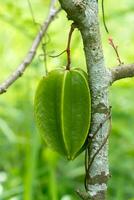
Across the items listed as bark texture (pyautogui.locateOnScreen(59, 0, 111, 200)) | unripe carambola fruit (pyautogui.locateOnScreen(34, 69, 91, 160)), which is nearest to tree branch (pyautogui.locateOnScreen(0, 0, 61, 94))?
unripe carambola fruit (pyautogui.locateOnScreen(34, 69, 91, 160))

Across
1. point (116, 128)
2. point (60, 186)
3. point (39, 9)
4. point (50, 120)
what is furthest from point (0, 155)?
point (50, 120)

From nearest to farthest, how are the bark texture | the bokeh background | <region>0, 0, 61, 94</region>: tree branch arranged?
the bark texture < <region>0, 0, 61, 94</region>: tree branch < the bokeh background

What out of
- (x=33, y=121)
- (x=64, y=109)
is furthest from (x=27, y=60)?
(x=33, y=121)

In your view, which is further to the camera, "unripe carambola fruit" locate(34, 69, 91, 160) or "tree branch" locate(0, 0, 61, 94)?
"tree branch" locate(0, 0, 61, 94)

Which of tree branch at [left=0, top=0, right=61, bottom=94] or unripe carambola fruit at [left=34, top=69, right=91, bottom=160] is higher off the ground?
tree branch at [left=0, top=0, right=61, bottom=94]

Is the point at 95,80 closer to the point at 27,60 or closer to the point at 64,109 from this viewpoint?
the point at 64,109

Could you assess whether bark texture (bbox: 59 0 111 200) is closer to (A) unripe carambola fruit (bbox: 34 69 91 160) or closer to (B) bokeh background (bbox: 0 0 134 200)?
(A) unripe carambola fruit (bbox: 34 69 91 160)

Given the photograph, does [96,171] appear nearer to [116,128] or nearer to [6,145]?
[116,128]
